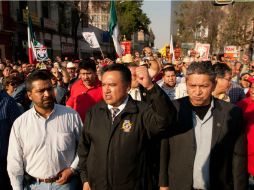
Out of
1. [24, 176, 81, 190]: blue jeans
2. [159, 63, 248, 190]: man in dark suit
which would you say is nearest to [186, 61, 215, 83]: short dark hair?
[159, 63, 248, 190]: man in dark suit

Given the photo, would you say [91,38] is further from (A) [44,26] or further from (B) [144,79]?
(A) [44,26]

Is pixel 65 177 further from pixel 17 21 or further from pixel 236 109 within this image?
pixel 17 21

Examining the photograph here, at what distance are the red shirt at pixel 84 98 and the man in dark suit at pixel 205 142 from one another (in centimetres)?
186

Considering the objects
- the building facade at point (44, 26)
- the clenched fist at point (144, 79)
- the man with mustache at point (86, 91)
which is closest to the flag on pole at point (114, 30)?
the man with mustache at point (86, 91)

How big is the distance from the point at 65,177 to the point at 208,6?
33.9 meters

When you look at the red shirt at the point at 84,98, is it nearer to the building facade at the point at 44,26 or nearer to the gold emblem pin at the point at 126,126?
the gold emblem pin at the point at 126,126

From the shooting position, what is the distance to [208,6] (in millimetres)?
34188

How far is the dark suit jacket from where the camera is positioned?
2709mm

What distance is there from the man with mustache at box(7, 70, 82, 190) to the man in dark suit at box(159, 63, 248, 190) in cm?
93

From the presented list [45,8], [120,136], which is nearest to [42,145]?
[120,136]

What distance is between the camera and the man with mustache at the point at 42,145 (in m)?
2.98

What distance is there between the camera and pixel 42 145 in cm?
298

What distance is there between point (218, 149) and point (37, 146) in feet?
5.19

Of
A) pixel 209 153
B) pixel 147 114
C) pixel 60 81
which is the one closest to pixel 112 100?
pixel 147 114
